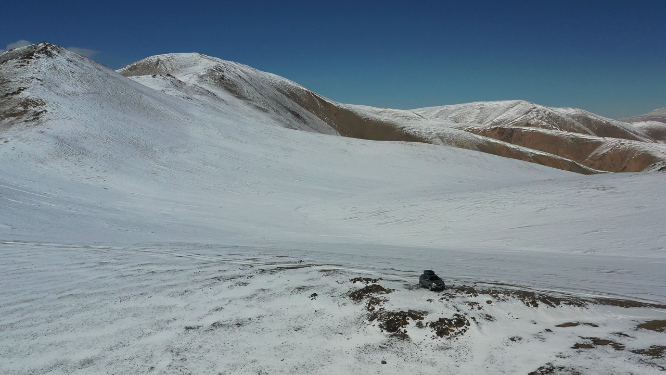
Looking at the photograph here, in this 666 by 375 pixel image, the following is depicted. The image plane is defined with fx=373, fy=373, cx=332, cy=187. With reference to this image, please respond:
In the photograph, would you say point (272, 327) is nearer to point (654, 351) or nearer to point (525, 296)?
point (525, 296)

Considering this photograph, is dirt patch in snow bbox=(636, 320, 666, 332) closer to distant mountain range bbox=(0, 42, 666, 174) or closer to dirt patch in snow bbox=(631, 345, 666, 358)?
dirt patch in snow bbox=(631, 345, 666, 358)

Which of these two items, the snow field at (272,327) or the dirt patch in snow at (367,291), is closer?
the snow field at (272,327)

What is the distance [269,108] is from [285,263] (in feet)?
260

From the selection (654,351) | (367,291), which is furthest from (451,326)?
(654,351)

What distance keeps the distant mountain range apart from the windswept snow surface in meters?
8.71

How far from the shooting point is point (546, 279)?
35.7 ft

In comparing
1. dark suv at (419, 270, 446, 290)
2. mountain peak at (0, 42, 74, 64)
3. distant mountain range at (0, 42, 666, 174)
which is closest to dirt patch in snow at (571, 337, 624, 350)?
dark suv at (419, 270, 446, 290)

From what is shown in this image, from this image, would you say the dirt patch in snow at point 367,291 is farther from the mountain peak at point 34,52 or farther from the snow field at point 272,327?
the mountain peak at point 34,52

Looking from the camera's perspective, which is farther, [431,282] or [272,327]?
[431,282]

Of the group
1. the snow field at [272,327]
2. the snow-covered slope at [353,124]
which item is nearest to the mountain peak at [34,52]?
the snow-covered slope at [353,124]

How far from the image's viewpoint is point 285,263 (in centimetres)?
1199

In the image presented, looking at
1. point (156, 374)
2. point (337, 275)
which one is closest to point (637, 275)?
point (337, 275)

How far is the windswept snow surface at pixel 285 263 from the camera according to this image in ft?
23.1

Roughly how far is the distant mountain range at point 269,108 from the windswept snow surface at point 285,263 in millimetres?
8709
